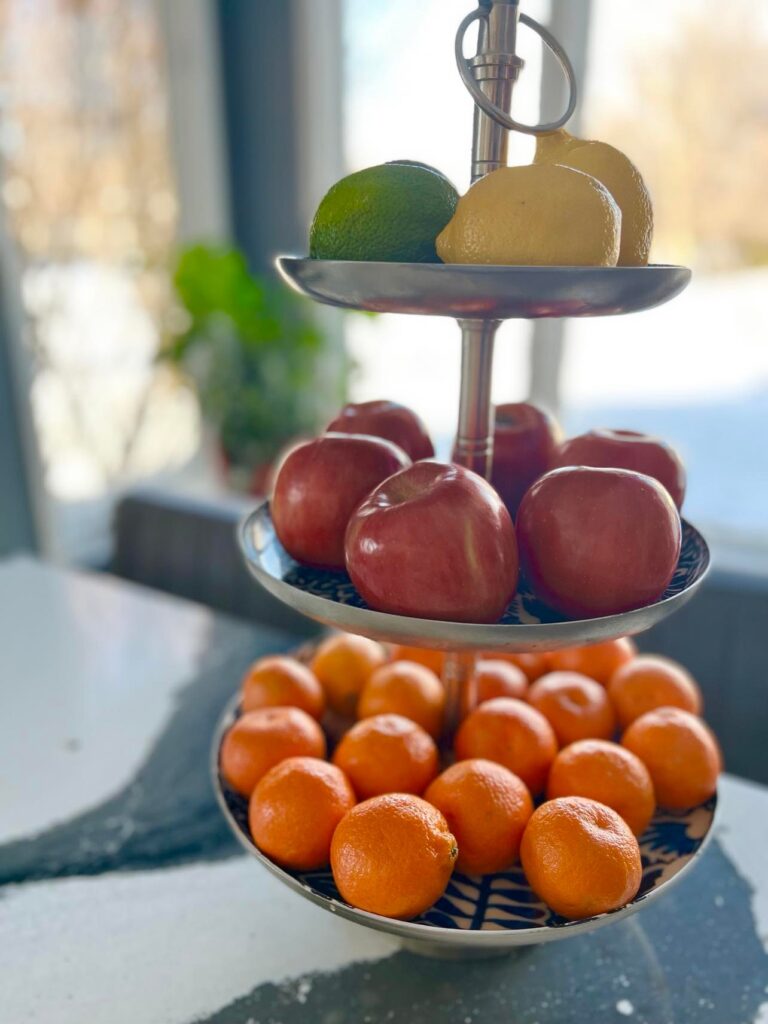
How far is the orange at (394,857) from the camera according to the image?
1.67 feet

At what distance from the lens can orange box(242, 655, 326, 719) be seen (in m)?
0.72

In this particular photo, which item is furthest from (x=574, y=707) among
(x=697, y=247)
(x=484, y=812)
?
(x=697, y=247)

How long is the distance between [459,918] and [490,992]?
0.47 feet

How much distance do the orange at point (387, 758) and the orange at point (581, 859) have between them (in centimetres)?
10

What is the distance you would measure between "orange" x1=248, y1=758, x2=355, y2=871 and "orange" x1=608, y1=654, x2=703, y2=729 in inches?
11.3

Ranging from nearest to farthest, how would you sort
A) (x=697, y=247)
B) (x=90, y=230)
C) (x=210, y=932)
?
(x=210, y=932)
(x=697, y=247)
(x=90, y=230)

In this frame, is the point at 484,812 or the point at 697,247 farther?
the point at 697,247

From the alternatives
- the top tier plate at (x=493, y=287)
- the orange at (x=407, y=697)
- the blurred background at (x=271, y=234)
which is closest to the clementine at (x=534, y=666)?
the orange at (x=407, y=697)

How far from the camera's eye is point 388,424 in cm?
68

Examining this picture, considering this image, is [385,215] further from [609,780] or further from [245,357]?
[245,357]

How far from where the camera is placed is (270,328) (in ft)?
8.50

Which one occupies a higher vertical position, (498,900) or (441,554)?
(441,554)

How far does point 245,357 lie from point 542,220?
2355mm

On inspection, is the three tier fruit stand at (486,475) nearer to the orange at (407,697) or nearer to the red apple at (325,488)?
the red apple at (325,488)
